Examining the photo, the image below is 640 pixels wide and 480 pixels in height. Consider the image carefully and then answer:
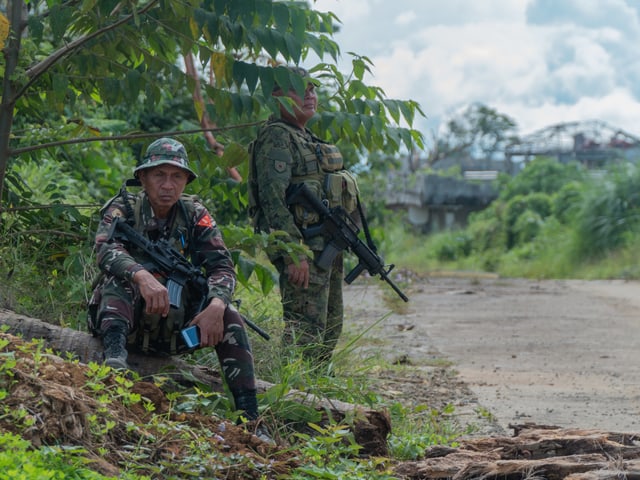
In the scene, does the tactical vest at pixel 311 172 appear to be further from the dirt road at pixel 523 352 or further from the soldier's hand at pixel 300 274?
the dirt road at pixel 523 352

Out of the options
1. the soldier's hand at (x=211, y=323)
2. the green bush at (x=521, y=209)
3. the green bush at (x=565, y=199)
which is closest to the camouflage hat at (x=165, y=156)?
the soldier's hand at (x=211, y=323)

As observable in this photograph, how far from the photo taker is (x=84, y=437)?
349cm

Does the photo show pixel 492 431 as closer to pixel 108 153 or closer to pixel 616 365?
pixel 616 365

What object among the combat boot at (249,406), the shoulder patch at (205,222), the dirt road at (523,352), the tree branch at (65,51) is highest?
the tree branch at (65,51)

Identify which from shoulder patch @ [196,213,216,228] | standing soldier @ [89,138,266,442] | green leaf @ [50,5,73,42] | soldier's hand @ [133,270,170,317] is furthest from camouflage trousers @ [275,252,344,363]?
green leaf @ [50,5,73,42]

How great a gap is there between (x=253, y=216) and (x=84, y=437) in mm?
3088

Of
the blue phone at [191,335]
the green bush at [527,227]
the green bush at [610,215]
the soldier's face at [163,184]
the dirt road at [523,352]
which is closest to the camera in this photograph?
the blue phone at [191,335]

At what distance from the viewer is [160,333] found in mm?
5000

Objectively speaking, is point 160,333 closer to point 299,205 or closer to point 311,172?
point 299,205

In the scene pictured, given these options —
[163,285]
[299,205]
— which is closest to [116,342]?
[163,285]

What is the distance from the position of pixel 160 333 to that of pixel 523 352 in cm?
→ 529

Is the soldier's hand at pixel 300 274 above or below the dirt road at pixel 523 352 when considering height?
above

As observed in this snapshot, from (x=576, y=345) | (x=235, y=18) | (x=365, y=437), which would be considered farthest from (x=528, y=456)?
(x=576, y=345)

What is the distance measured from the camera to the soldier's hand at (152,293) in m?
4.70
